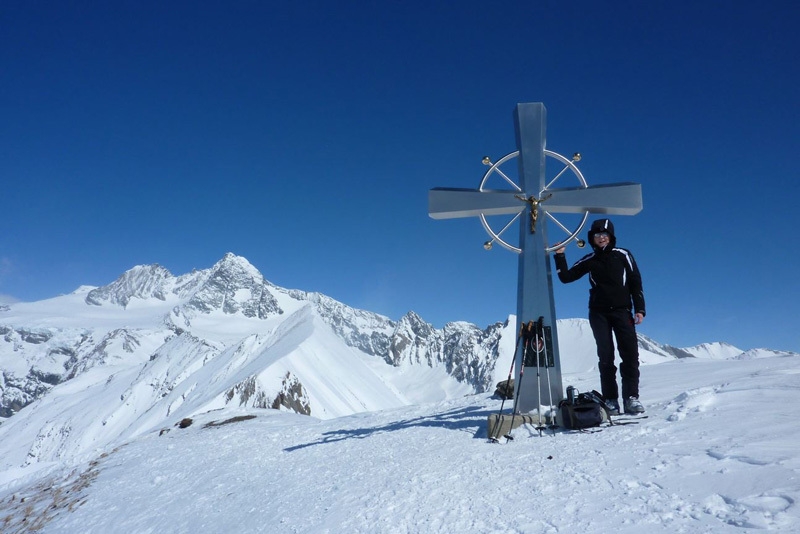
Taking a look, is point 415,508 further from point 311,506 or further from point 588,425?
point 588,425

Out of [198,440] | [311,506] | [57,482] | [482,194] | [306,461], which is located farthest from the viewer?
[198,440]

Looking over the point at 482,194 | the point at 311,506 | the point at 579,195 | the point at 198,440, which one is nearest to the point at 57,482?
the point at 198,440

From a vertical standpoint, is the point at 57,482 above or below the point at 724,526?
below

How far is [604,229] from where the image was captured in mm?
8320

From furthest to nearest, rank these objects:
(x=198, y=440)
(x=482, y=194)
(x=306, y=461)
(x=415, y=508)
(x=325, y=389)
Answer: (x=325, y=389) < (x=198, y=440) < (x=482, y=194) < (x=306, y=461) < (x=415, y=508)

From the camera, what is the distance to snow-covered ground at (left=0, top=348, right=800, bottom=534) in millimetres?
4234

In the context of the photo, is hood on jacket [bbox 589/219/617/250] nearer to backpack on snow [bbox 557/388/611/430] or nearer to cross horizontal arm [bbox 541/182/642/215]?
cross horizontal arm [bbox 541/182/642/215]

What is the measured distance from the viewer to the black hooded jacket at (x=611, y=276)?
808 cm

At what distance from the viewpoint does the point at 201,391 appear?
246 ft

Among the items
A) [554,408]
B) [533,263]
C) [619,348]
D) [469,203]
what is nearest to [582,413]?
[554,408]

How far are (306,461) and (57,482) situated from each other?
7.54 meters

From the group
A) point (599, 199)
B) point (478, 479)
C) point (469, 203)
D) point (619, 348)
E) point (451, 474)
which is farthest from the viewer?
point (469, 203)

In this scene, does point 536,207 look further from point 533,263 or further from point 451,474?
point 451,474

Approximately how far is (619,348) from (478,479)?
3623mm
